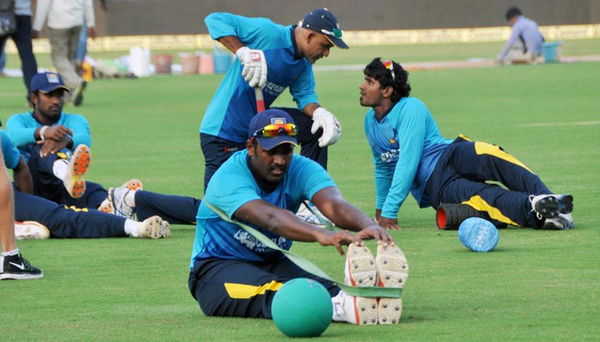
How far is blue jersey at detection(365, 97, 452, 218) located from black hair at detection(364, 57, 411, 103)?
0.08 m

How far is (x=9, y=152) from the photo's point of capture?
10305mm

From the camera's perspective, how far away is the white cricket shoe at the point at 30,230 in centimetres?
1116

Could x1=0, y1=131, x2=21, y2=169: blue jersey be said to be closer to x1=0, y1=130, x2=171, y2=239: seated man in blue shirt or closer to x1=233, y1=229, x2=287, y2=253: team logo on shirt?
x1=0, y1=130, x2=171, y2=239: seated man in blue shirt

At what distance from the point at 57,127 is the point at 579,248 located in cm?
457

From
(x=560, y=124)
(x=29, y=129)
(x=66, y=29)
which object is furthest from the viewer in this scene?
(x=66, y=29)

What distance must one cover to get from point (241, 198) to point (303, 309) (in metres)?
0.85

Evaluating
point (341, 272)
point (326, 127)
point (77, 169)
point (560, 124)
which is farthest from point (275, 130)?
point (560, 124)

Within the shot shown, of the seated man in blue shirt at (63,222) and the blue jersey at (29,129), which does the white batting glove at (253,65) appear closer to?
the seated man in blue shirt at (63,222)

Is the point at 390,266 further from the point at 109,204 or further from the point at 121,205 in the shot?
the point at 109,204

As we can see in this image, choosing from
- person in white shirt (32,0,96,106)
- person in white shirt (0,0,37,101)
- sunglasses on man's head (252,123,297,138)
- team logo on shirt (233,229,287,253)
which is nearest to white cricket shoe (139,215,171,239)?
team logo on shirt (233,229,287,253)

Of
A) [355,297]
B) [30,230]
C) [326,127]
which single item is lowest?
[30,230]

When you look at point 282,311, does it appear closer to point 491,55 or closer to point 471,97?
point 471,97

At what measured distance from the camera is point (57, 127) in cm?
1190

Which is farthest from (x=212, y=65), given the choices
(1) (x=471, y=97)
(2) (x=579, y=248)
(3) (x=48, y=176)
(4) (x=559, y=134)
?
(2) (x=579, y=248)
